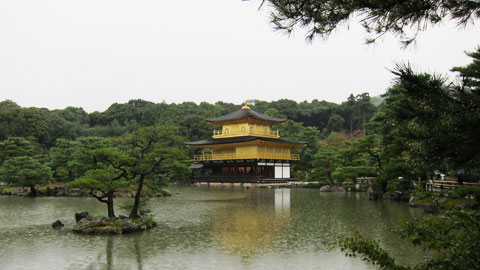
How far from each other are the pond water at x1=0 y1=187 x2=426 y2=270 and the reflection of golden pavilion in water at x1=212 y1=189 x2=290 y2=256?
2 centimetres

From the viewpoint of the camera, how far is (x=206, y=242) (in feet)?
29.1

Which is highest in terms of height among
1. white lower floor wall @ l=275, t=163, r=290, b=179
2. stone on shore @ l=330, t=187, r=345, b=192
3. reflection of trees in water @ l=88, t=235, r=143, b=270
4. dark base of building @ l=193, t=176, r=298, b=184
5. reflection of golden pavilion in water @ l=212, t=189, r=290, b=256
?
white lower floor wall @ l=275, t=163, r=290, b=179

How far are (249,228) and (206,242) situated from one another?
80.7 inches

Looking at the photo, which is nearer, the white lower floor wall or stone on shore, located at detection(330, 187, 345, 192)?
stone on shore, located at detection(330, 187, 345, 192)

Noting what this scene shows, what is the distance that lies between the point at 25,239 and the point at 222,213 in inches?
246

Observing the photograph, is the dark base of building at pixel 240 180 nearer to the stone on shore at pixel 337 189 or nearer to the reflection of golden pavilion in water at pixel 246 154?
the reflection of golden pavilion in water at pixel 246 154

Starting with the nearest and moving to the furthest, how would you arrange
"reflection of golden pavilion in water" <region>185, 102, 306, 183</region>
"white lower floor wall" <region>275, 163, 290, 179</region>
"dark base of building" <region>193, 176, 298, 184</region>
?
"dark base of building" <region>193, 176, 298, 184</region> < "reflection of golden pavilion in water" <region>185, 102, 306, 183</region> < "white lower floor wall" <region>275, 163, 290, 179</region>

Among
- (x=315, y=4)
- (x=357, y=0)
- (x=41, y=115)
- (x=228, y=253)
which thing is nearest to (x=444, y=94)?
(x=357, y=0)

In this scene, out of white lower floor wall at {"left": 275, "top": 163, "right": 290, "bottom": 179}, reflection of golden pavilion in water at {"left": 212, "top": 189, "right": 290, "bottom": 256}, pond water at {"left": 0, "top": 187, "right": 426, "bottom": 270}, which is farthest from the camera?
white lower floor wall at {"left": 275, "top": 163, "right": 290, "bottom": 179}

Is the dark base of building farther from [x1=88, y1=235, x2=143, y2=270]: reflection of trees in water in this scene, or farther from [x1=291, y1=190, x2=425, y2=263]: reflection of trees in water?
[x1=88, y1=235, x2=143, y2=270]: reflection of trees in water

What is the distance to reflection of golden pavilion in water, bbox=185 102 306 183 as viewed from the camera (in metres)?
33.7

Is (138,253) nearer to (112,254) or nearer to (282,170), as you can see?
(112,254)

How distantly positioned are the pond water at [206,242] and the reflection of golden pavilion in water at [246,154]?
19.5 metres

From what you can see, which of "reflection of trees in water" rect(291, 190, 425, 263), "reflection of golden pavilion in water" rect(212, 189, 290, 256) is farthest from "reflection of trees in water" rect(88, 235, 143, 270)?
"reflection of trees in water" rect(291, 190, 425, 263)
